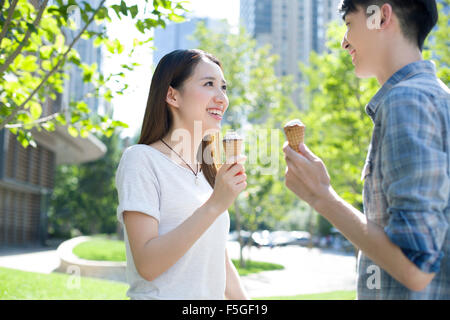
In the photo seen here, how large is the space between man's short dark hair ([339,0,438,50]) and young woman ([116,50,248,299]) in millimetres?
838

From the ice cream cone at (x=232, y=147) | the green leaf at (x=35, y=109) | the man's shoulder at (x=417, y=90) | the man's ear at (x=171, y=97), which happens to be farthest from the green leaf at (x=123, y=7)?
the man's shoulder at (x=417, y=90)

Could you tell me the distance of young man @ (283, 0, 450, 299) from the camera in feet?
4.80

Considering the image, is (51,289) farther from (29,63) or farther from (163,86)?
(163,86)

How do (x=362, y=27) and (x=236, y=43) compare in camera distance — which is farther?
(x=236, y=43)

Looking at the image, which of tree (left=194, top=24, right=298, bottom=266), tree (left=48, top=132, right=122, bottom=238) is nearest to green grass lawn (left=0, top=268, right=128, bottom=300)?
tree (left=194, top=24, right=298, bottom=266)

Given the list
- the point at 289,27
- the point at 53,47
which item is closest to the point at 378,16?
the point at 53,47

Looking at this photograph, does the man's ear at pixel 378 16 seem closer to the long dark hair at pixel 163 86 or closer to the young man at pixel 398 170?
the young man at pixel 398 170

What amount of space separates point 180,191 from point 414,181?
3.86 ft

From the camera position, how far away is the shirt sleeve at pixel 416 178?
1444 mm

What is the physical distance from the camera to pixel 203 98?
2.47 m
